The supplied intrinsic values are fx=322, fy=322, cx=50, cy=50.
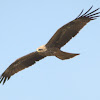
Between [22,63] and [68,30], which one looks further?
[22,63]

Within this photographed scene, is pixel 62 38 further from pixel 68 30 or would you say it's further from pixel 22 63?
pixel 22 63

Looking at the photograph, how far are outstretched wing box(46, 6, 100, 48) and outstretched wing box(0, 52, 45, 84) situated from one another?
1134 millimetres

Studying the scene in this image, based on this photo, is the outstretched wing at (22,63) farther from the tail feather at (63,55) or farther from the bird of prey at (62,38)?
the tail feather at (63,55)

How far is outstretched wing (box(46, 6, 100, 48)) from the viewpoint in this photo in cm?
1072

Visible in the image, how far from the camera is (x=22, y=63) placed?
12375mm

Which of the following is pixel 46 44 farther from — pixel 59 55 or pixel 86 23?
pixel 86 23

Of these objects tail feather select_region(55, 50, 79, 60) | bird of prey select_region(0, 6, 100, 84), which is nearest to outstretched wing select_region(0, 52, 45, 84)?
bird of prey select_region(0, 6, 100, 84)

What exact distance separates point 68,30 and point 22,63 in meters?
2.48

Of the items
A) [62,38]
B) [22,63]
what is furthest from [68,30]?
[22,63]

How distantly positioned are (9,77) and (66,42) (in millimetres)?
2998

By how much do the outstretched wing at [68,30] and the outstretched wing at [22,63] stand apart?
1134mm

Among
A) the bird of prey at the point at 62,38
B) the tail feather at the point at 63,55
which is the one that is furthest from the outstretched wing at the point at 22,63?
the tail feather at the point at 63,55

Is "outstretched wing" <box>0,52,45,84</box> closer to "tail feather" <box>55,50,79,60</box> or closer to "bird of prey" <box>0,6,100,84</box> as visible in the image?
"bird of prey" <box>0,6,100,84</box>

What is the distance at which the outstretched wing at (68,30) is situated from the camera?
35.2 ft
